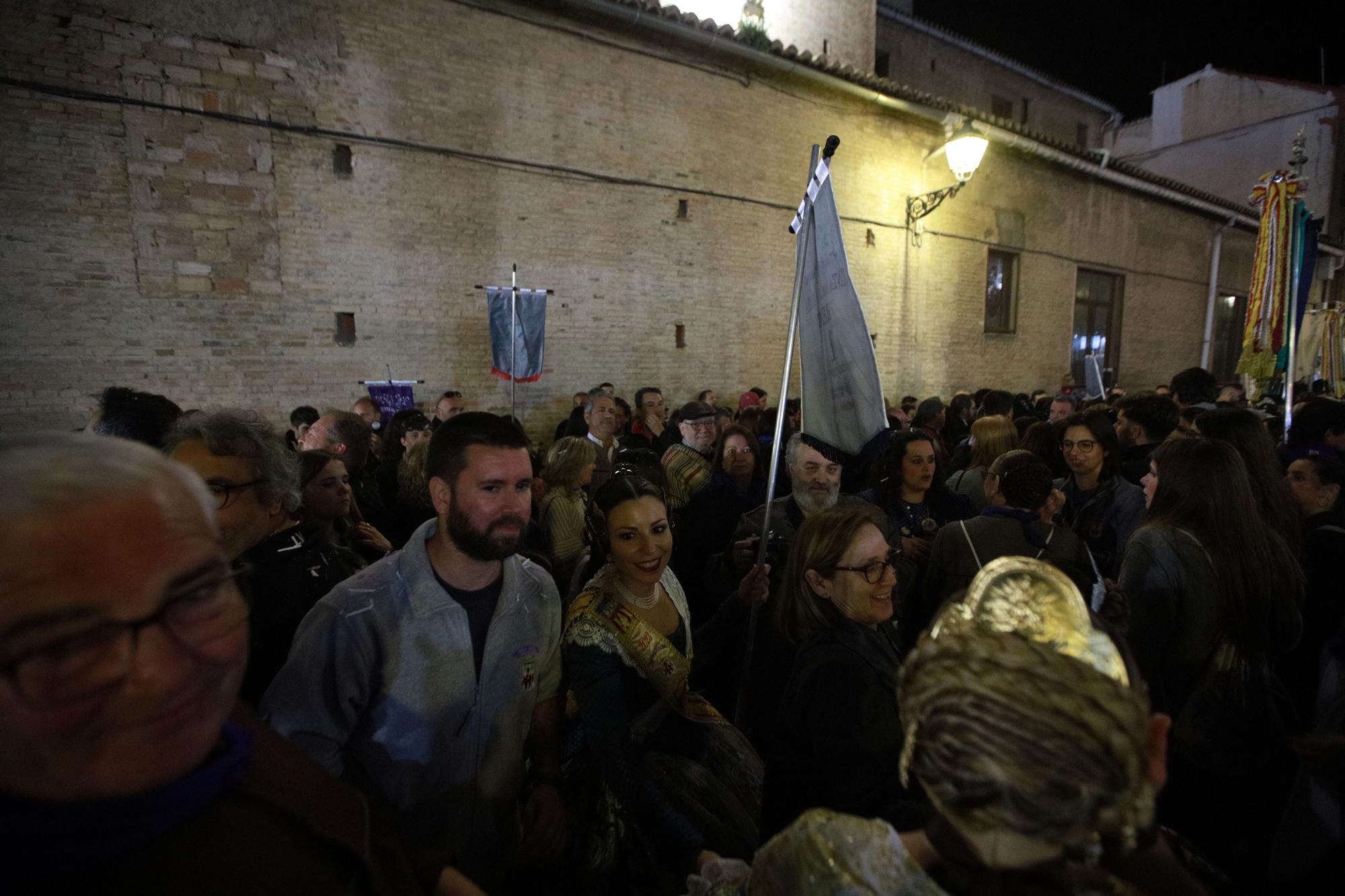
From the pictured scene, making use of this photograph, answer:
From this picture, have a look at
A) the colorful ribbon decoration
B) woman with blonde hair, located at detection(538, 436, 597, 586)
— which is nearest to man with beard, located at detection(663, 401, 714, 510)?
woman with blonde hair, located at detection(538, 436, 597, 586)

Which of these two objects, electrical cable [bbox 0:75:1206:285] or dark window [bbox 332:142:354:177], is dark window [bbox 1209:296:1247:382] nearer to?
electrical cable [bbox 0:75:1206:285]

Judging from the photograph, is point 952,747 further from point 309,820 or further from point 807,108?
point 807,108

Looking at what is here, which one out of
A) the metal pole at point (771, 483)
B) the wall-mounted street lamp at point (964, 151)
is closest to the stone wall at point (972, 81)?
the wall-mounted street lamp at point (964, 151)

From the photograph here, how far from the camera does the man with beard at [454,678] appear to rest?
186 cm

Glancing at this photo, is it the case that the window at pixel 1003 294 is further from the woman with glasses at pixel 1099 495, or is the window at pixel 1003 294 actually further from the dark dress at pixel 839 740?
the dark dress at pixel 839 740

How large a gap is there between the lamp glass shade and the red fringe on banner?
25.5 ft

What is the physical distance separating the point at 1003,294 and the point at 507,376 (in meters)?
12.1

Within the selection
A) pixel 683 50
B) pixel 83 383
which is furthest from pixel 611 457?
pixel 683 50

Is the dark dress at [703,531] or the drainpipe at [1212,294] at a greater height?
the drainpipe at [1212,294]

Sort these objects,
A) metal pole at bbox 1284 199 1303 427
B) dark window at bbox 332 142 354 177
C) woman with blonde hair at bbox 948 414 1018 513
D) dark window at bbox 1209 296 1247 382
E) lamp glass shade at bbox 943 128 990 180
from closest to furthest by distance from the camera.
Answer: woman with blonde hair at bbox 948 414 1018 513, metal pole at bbox 1284 199 1303 427, dark window at bbox 332 142 354 177, lamp glass shade at bbox 943 128 990 180, dark window at bbox 1209 296 1247 382

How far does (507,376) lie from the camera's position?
858 centimetres

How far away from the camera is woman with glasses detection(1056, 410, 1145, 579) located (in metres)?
3.91

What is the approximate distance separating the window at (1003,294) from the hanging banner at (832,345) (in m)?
13.2

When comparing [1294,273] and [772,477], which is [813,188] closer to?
[772,477]
